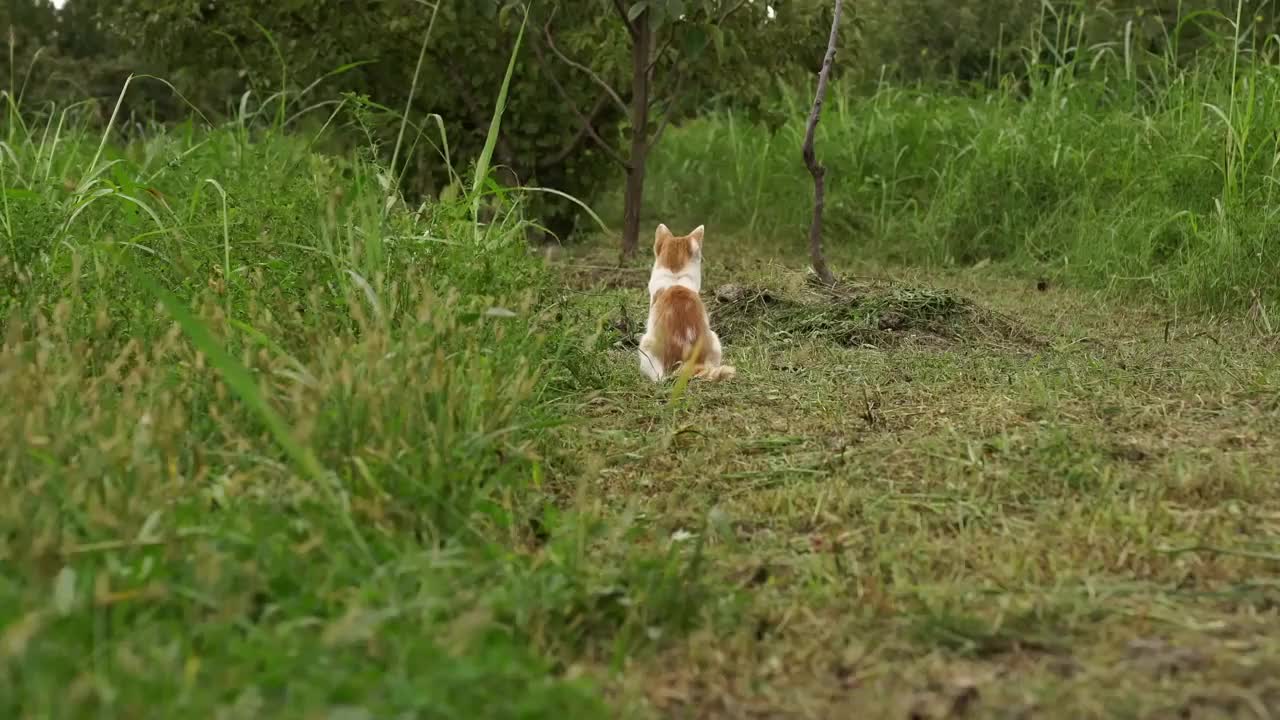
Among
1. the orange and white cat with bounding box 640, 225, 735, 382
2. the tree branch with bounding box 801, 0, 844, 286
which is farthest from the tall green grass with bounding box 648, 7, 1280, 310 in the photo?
the orange and white cat with bounding box 640, 225, 735, 382

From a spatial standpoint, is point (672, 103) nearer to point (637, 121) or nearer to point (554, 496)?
point (637, 121)

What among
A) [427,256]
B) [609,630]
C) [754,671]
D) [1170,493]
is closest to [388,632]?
[609,630]

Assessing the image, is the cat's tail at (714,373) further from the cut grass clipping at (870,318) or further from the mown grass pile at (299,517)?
the cut grass clipping at (870,318)

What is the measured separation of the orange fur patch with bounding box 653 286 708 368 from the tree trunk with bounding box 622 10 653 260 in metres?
2.21

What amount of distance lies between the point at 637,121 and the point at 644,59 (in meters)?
0.31

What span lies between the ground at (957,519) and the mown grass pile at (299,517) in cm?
16

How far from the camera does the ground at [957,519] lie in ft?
5.69

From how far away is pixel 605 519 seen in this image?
2.29 meters

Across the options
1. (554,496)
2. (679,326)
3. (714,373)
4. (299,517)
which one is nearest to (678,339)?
(679,326)

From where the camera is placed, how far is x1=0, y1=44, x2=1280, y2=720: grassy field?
1618 mm

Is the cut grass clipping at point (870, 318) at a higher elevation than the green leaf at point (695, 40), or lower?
lower

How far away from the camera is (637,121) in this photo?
6.00 meters

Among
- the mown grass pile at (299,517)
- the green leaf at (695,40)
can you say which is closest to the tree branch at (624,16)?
the green leaf at (695,40)

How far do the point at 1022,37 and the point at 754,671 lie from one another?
8338 mm
